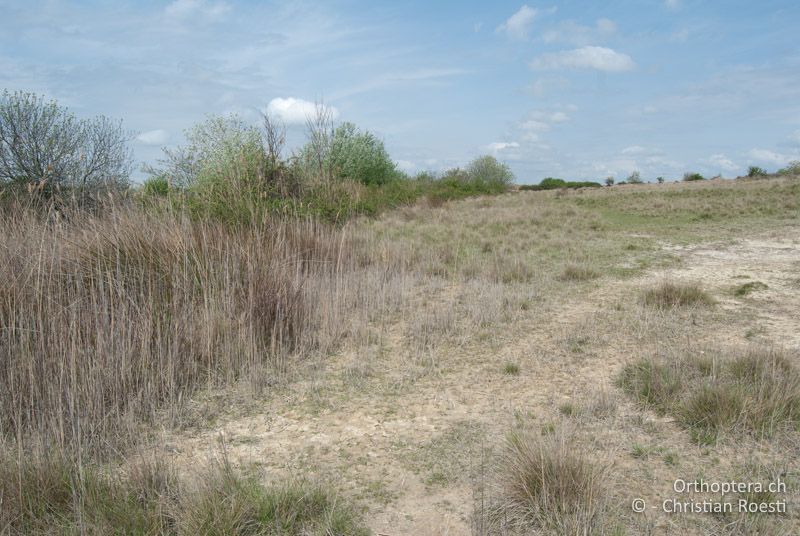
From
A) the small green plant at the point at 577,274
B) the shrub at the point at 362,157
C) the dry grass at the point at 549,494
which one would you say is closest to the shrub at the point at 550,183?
the shrub at the point at 362,157

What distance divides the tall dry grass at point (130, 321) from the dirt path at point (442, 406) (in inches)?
20.0

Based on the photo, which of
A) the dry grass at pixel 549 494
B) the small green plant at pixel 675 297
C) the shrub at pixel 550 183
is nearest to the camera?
the dry grass at pixel 549 494

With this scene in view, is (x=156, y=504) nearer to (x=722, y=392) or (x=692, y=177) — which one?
(x=722, y=392)

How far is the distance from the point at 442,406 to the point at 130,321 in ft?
7.95

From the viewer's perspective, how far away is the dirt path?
2.85m

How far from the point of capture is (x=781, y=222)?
14.7 metres

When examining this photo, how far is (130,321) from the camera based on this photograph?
12.6 feet

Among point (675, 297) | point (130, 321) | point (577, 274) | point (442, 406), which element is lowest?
point (442, 406)

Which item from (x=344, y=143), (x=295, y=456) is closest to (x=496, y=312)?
(x=295, y=456)

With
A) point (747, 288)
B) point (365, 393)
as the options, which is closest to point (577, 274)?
point (747, 288)

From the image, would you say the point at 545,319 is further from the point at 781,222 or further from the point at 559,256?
the point at 781,222

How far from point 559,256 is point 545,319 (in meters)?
4.63

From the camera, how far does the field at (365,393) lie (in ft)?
8.20

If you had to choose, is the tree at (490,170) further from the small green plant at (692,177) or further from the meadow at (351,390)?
the meadow at (351,390)
